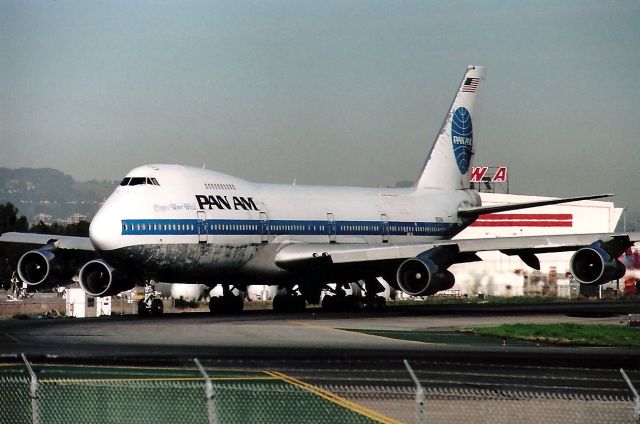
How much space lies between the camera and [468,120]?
2680 inches

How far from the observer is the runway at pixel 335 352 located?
24922mm

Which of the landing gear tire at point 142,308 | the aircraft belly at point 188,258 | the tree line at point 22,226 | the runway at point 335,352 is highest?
the tree line at point 22,226

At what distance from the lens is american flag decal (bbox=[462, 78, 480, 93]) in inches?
2660

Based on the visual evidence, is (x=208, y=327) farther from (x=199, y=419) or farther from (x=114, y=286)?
(x=199, y=419)

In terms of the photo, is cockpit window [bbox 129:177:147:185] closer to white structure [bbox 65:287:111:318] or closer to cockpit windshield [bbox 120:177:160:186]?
cockpit windshield [bbox 120:177:160:186]

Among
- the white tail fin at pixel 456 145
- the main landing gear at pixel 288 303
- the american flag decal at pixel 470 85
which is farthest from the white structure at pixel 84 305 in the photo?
the american flag decal at pixel 470 85

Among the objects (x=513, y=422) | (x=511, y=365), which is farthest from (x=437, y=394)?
(x=511, y=365)

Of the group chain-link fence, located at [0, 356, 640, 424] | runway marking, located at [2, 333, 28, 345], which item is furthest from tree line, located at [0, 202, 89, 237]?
chain-link fence, located at [0, 356, 640, 424]

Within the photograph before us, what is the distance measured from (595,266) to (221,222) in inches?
599

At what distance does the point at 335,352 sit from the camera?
102 feet

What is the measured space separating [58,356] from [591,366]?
12818 mm

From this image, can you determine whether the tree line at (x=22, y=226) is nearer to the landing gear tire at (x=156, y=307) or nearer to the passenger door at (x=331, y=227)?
the passenger door at (x=331, y=227)

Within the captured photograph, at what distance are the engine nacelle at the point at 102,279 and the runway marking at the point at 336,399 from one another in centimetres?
2571

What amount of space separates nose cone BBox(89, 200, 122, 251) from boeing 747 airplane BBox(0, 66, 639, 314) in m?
0.04
